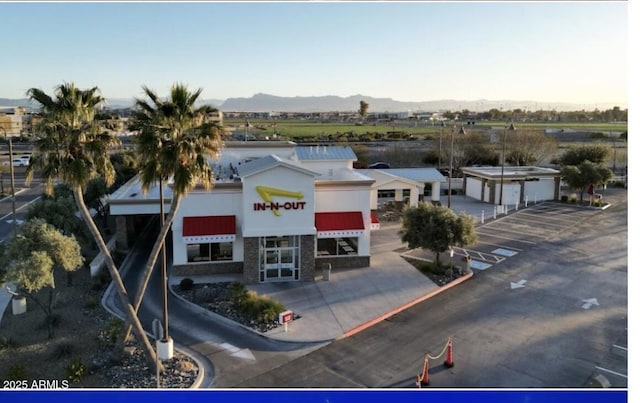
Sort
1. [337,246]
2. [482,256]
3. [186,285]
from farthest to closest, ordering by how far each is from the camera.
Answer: [482,256] < [337,246] < [186,285]

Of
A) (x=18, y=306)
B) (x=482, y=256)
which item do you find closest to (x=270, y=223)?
(x=18, y=306)

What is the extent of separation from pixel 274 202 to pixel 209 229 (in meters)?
2.93

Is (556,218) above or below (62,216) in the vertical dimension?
below

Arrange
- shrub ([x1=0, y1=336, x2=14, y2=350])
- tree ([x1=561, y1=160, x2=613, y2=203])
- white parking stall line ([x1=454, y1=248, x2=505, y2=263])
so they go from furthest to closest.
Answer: tree ([x1=561, y1=160, x2=613, y2=203]), white parking stall line ([x1=454, y1=248, x2=505, y2=263]), shrub ([x1=0, y1=336, x2=14, y2=350])

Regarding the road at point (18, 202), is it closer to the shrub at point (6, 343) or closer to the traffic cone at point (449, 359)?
the shrub at point (6, 343)

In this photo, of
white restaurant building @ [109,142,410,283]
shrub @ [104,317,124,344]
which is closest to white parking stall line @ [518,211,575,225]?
white restaurant building @ [109,142,410,283]

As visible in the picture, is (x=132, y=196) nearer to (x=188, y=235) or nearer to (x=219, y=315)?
(x=188, y=235)

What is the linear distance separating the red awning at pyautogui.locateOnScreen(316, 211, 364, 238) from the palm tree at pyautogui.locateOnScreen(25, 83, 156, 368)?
429 inches

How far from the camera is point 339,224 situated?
73.8 feet

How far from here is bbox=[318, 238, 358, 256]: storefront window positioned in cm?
2317

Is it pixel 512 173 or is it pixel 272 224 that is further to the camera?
pixel 512 173

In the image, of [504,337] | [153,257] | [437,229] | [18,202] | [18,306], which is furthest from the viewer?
[18,202]

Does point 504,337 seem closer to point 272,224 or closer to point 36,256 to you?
point 272,224

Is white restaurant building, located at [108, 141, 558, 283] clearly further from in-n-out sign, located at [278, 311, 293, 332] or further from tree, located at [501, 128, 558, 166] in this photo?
tree, located at [501, 128, 558, 166]
